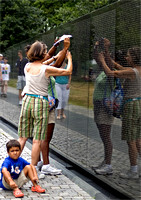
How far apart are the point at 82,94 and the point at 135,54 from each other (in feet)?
6.04

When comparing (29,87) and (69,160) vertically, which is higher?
(29,87)

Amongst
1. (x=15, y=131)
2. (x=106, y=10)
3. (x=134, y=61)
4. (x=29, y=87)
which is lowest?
(x=15, y=131)

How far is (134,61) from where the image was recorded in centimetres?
400

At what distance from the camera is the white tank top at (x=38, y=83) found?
5082 millimetres

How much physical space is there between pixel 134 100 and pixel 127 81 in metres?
0.23

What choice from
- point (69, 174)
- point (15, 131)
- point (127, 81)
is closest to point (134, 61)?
point (127, 81)

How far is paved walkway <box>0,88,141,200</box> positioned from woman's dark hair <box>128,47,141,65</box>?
2.46 ft

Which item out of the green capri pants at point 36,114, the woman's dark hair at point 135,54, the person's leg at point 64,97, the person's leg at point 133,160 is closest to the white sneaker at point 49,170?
the green capri pants at point 36,114

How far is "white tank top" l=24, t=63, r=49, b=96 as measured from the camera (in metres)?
5.08

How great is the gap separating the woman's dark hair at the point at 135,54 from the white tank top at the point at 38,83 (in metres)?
1.38

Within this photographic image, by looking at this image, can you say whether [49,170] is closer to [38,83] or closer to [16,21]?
[38,83]

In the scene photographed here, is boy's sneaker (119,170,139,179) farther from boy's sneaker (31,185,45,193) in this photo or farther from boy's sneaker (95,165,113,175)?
boy's sneaker (31,185,45,193)

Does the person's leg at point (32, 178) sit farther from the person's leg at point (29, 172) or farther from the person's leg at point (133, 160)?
the person's leg at point (133, 160)

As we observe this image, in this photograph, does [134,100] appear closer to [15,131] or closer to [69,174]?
[69,174]
